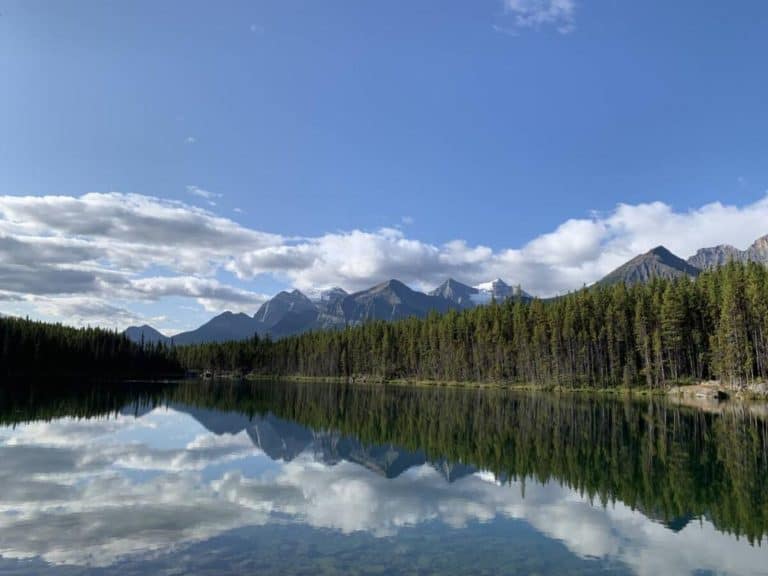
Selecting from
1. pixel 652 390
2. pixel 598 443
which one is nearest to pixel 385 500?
pixel 598 443

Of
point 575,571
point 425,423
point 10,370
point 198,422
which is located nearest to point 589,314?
point 425,423

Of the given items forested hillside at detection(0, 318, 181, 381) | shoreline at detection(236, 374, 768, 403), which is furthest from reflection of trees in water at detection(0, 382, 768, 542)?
forested hillside at detection(0, 318, 181, 381)

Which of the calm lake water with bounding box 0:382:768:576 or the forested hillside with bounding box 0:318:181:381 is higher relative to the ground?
the forested hillside with bounding box 0:318:181:381

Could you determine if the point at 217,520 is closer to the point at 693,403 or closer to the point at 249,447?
the point at 249,447

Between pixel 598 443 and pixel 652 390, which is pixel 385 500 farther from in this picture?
pixel 652 390

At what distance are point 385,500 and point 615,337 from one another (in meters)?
97.5

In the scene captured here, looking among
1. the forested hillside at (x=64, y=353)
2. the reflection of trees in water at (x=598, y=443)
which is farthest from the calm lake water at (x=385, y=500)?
the forested hillside at (x=64, y=353)

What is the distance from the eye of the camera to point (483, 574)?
1443cm

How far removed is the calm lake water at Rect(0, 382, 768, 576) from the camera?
616 inches

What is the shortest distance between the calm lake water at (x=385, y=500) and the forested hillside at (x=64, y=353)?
10769 cm

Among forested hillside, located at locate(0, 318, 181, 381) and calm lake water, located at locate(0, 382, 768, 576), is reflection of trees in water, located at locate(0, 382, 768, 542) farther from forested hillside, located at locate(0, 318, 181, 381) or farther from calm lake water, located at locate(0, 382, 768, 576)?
forested hillside, located at locate(0, 318, 181, 381)

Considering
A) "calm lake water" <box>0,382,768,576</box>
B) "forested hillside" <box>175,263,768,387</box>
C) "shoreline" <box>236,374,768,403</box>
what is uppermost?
"forested hillside" <box>175,263,768,387</box>

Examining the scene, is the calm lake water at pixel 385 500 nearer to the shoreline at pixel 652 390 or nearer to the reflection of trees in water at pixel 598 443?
the reflection of trees in water at pixel 598 443

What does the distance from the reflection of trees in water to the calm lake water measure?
19 cm
